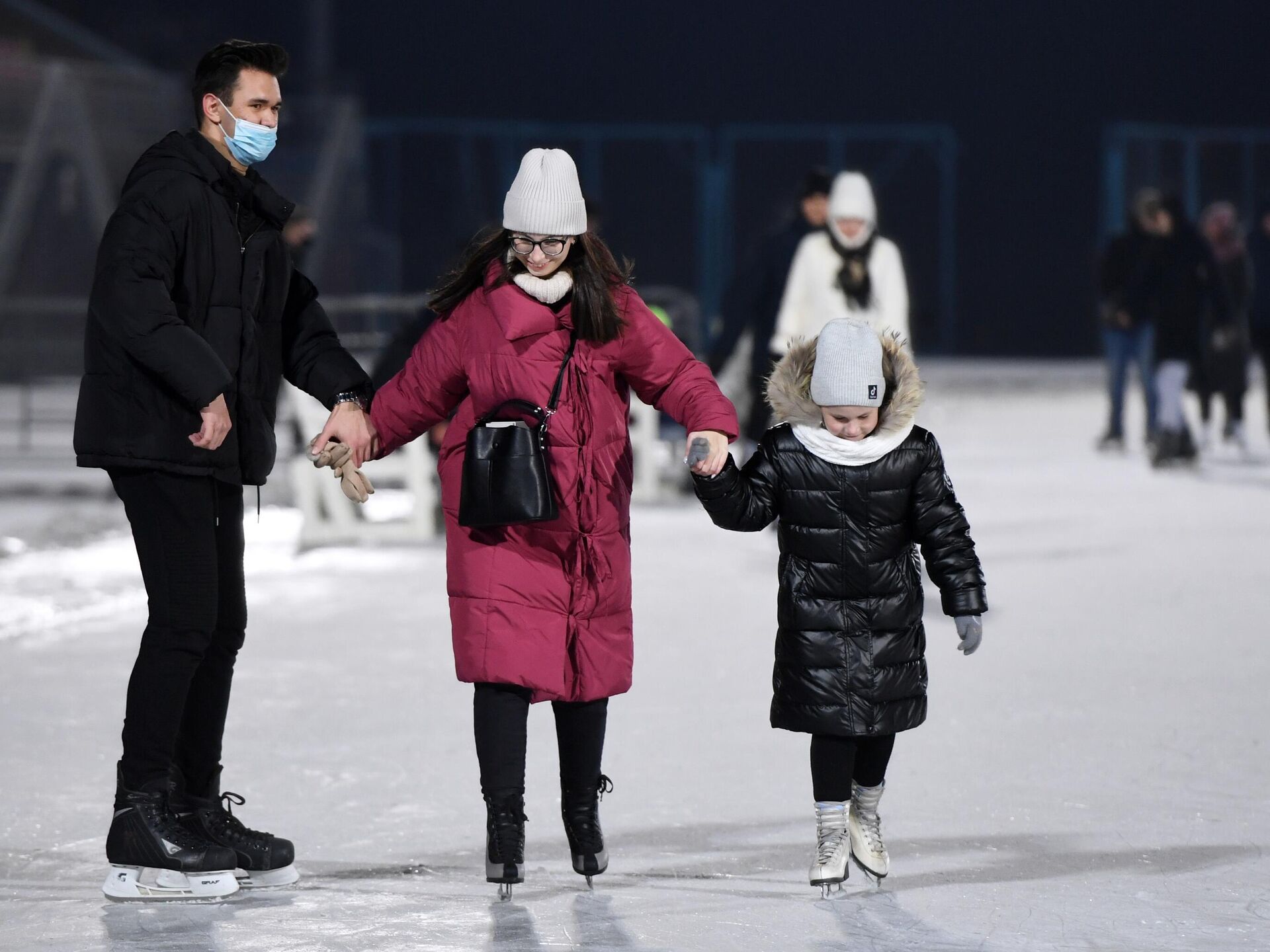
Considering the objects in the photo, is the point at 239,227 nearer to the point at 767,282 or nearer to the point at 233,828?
the point at 233,828

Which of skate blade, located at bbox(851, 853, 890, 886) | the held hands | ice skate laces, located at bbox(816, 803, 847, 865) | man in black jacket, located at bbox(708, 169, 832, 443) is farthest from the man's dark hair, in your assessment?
man in black jacket, located at bbox(708, 169, 832, 443)

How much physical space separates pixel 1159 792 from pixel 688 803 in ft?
3.68

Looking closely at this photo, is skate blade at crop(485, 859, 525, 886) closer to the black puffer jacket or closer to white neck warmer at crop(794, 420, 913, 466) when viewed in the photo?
the black puffer jacket

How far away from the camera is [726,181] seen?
26.2 m

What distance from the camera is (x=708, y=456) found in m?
3.86

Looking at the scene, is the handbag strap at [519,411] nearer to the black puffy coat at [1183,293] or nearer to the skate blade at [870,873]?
the skate blade at [870,873]

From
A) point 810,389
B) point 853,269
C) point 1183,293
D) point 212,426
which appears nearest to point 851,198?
point 853,269

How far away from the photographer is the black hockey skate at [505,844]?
152 inches

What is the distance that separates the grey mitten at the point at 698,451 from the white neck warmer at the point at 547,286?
0.39 metres

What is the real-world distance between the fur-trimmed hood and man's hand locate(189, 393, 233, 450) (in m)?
1.07

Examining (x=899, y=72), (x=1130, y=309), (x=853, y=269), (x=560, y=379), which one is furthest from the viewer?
(x=899, y=72)

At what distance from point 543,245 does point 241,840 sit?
1341 millimetres

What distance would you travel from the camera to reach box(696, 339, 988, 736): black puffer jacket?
3908mm

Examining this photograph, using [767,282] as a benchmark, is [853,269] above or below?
above
